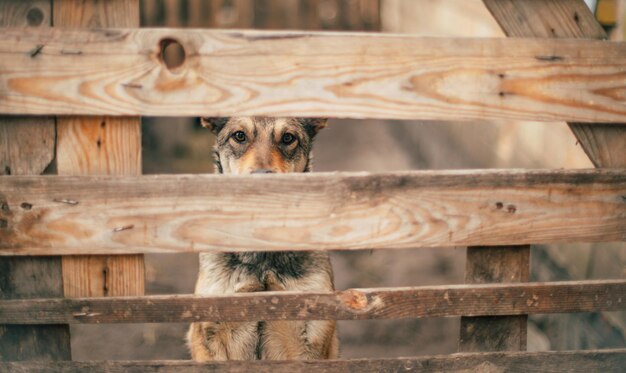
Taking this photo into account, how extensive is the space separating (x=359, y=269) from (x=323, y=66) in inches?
154

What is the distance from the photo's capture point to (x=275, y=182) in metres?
2.56

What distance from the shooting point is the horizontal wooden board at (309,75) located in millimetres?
2398

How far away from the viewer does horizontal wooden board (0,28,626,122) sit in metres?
2.40

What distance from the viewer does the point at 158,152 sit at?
878 cm

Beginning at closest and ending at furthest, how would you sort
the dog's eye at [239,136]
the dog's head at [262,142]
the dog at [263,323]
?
the dog at [263,323], the dog's head at [262,142], the dog's eye at [239,136]

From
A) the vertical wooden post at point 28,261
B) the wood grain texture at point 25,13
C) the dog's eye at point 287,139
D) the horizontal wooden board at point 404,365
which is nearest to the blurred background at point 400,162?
the horizontal wooden board at point 404,365

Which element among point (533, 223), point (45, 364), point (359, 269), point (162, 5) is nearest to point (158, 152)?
point (162, 5)

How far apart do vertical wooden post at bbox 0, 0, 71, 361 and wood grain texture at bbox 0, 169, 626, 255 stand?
103mm

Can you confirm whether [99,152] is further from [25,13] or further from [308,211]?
[308,211]

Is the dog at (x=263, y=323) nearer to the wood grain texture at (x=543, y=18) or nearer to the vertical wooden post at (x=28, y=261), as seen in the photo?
the vertical wooden post at (x=28, y=261)

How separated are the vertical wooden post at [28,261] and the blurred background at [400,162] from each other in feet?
7.27

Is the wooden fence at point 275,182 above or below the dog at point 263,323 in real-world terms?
above

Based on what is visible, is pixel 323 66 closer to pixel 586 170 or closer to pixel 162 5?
pixel 586 170

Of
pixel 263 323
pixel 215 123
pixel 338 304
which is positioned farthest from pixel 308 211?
pixel 215 123
